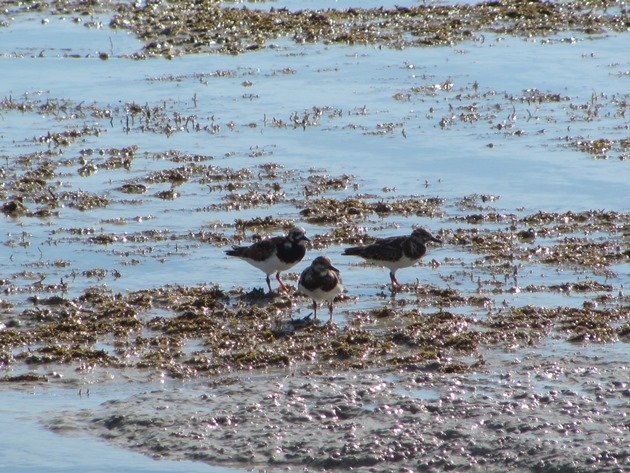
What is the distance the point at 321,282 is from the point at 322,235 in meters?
3.21

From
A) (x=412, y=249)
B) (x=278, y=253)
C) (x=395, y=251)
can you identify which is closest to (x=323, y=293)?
(x=278, y=253)

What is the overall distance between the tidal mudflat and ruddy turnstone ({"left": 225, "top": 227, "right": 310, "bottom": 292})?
29 centimetres

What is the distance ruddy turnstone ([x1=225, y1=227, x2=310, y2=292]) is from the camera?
44.4ft

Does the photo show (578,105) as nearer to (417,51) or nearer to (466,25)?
(417,51)

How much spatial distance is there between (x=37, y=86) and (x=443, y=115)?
8077 millimetres

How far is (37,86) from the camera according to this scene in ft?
79.5

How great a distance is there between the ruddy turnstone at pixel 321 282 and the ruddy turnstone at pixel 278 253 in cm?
111

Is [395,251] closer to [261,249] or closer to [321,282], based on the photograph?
[261,249]

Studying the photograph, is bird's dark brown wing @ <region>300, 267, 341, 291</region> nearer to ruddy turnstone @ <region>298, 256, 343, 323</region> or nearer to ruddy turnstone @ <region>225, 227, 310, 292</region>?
ruddy turnstone @ <region>298, 256, 343, 323</region>

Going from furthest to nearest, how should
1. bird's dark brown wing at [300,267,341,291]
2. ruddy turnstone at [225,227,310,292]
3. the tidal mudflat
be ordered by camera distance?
ruddy turnstone at [225,227,310,292], bird's dark brown wing at [300,267,341,291], the tidal mudflat

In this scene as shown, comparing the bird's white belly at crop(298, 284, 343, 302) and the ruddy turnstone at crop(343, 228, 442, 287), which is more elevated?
the ruddy turnstone at crop(343, 228, 442, 287)

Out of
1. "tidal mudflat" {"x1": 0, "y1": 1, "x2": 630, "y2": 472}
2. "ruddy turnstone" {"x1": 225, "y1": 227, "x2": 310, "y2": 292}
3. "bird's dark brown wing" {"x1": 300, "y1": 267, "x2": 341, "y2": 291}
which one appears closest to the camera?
"tidal mudflat" {"x1": 0, "y1": 1, "x2": 630, "y2": 472}

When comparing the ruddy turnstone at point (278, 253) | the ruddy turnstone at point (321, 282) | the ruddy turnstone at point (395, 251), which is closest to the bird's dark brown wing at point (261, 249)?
the ruddy turnstone at point (278, 253)

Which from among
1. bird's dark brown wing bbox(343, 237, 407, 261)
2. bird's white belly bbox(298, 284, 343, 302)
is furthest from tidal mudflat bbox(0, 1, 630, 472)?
bird's dark brown wing bbox(343, 237, 407, 261)
